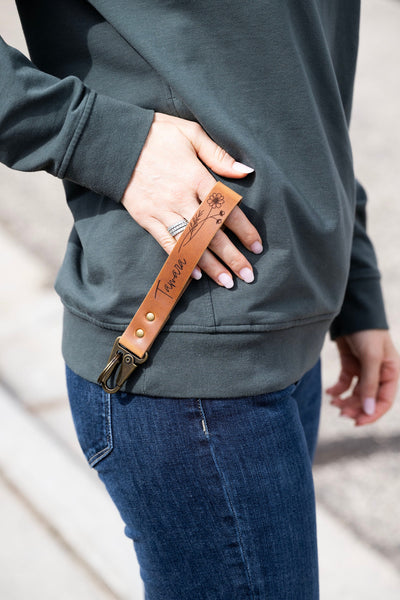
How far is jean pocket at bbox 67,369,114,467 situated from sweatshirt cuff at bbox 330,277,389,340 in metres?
0.59

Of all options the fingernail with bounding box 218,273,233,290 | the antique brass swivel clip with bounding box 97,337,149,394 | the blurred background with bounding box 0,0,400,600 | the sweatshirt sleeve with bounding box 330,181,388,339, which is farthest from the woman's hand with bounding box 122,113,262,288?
the blurred background with bounding box 0,0,400,600

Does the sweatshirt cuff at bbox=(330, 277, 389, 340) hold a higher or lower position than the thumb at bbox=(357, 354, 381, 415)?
higher

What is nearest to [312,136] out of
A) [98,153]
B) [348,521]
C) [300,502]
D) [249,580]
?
[98,153]

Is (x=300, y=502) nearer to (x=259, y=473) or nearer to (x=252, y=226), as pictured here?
(x=259, y=473)

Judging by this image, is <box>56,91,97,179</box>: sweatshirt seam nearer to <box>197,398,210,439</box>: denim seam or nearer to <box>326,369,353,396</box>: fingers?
<box>197,398,210,439</box>: denim seam

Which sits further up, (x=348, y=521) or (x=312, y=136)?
(x=312, y=136)

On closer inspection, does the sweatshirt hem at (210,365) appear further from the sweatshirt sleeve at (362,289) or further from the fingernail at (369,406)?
the fingernail at (369,406)

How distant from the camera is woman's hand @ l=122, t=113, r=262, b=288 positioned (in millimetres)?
846

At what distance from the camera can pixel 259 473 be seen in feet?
2.90

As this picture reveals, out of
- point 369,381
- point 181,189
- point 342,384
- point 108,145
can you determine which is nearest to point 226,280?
point 181,189

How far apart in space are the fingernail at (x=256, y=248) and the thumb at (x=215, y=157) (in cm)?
9

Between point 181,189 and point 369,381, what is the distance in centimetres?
69

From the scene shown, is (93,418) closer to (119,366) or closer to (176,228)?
(119,366)

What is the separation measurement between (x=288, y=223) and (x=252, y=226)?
0.16ft
